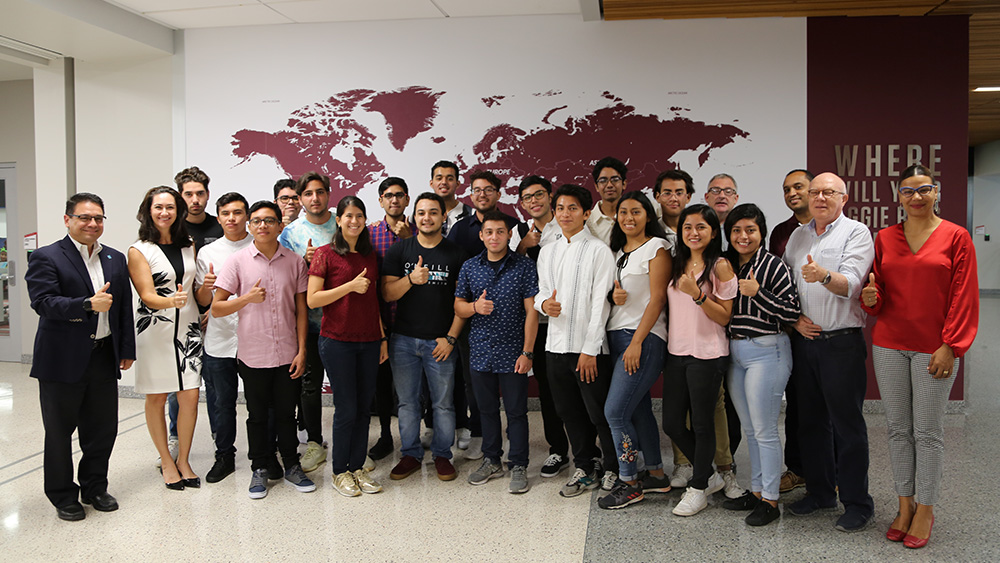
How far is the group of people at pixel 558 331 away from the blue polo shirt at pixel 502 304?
0.04ft

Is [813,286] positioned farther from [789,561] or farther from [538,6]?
[538,6]

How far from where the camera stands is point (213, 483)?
3.72 meters

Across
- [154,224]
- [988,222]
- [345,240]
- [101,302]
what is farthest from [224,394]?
[988,222]

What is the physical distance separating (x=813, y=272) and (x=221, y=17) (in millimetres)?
4894

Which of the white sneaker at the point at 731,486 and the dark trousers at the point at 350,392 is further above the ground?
the dark trousers at the point at 350,392

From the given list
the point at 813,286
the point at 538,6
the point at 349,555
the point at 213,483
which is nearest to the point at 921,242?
the point at 813,286

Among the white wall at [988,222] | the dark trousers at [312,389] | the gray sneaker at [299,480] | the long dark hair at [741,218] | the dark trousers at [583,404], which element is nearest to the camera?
the long dark hair at [741,218]

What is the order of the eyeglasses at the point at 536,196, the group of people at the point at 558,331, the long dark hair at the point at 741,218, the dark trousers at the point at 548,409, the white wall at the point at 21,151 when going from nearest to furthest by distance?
the group of people at the point at 558,331 → the long dark hair at the point at 741,218 → the eyeglasses at the point at 536,196 → the dark trousers at the point at 548,409 → the white wall at the point at 21,151

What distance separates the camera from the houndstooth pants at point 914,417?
→ 107 inches

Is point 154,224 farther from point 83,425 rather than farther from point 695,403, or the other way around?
point 695,403

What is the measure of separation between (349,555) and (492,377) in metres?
1.17

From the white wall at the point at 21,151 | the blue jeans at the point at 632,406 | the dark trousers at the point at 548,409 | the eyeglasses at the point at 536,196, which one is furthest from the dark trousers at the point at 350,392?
the white wall at the point at 21,151

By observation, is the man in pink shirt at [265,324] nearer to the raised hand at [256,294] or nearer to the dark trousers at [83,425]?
the raised hand at [256,294]

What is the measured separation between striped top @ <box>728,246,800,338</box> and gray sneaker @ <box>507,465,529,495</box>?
1375 mm
